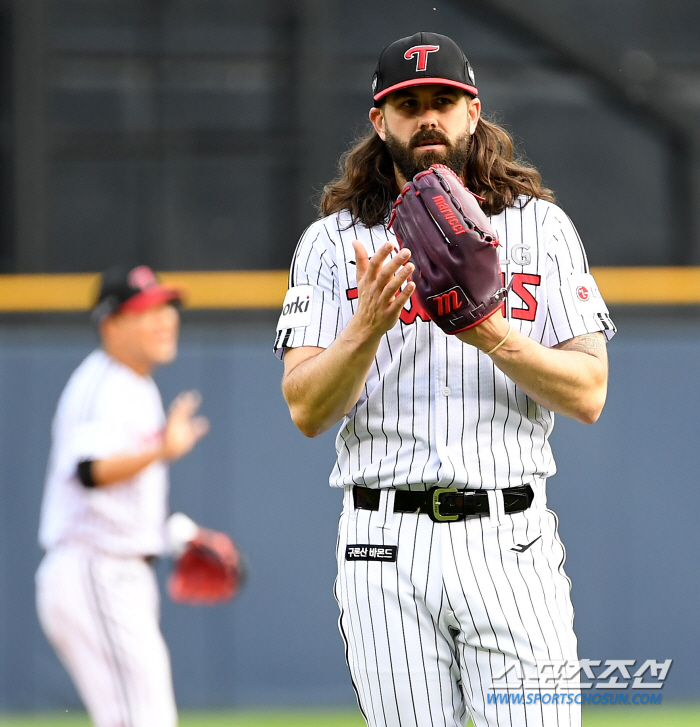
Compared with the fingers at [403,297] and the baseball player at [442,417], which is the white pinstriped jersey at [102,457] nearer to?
the baseball player at [442,417]

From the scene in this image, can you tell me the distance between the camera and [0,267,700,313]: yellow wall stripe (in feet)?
17.9

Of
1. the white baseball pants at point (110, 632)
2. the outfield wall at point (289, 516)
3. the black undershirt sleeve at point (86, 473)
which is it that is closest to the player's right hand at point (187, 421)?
the outfield wall at point (289, 516)

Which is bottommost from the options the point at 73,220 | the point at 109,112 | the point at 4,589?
the point at 4,589

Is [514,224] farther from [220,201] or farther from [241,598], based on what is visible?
[220,201]

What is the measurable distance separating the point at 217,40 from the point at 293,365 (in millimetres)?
5165

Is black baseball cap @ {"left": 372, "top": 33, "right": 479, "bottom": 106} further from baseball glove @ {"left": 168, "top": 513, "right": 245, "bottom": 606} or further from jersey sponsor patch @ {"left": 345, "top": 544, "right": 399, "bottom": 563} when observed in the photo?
baseball glove @ {"left": 168, "top": 513, "right": 245, "bottom": 606}

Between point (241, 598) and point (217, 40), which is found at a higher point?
point (217, 40)

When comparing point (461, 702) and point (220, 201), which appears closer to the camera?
point (461, 702)

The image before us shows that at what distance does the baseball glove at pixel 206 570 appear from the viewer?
16.2 ft

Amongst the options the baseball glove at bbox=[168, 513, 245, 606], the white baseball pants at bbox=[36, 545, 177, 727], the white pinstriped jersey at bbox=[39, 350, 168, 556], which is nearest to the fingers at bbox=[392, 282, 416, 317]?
the white baseball pants at bbox=[36, 545, 177, 727]

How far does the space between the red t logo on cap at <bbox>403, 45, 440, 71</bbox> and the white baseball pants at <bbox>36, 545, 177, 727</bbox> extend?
97.0 inches

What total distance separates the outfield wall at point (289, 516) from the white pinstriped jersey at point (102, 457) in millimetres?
606

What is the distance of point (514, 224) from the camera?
7.13ft

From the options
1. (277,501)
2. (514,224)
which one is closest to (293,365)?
(514,224)
